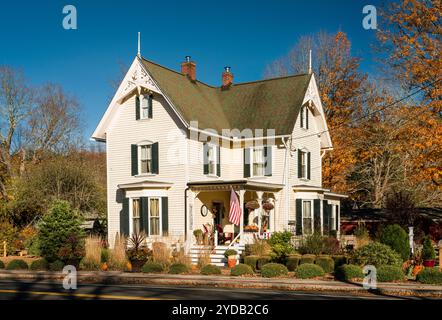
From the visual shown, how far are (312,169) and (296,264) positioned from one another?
36.4 ft

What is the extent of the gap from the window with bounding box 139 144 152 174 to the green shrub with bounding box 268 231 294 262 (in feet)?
25.1

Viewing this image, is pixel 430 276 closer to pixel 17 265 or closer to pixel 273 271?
→ pixel 273 271

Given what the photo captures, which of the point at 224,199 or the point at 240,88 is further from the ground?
the point at 240,88

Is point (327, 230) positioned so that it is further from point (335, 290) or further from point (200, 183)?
point (335, 290)

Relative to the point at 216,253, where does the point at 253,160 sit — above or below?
above

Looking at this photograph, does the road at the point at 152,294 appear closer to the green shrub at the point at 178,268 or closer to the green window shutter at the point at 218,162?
the green shrub at the point at 178,268

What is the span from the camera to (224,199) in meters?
30.7

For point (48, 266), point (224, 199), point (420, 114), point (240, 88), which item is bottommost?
point (48, 266)

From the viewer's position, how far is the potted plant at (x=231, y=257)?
2442 centimetres

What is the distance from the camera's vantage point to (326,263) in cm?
Result: 2164

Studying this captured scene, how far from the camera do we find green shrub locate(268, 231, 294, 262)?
75.3ft

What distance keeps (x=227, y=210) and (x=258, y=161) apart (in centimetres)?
313

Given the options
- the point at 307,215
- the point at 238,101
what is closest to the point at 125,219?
the point at 307,215
